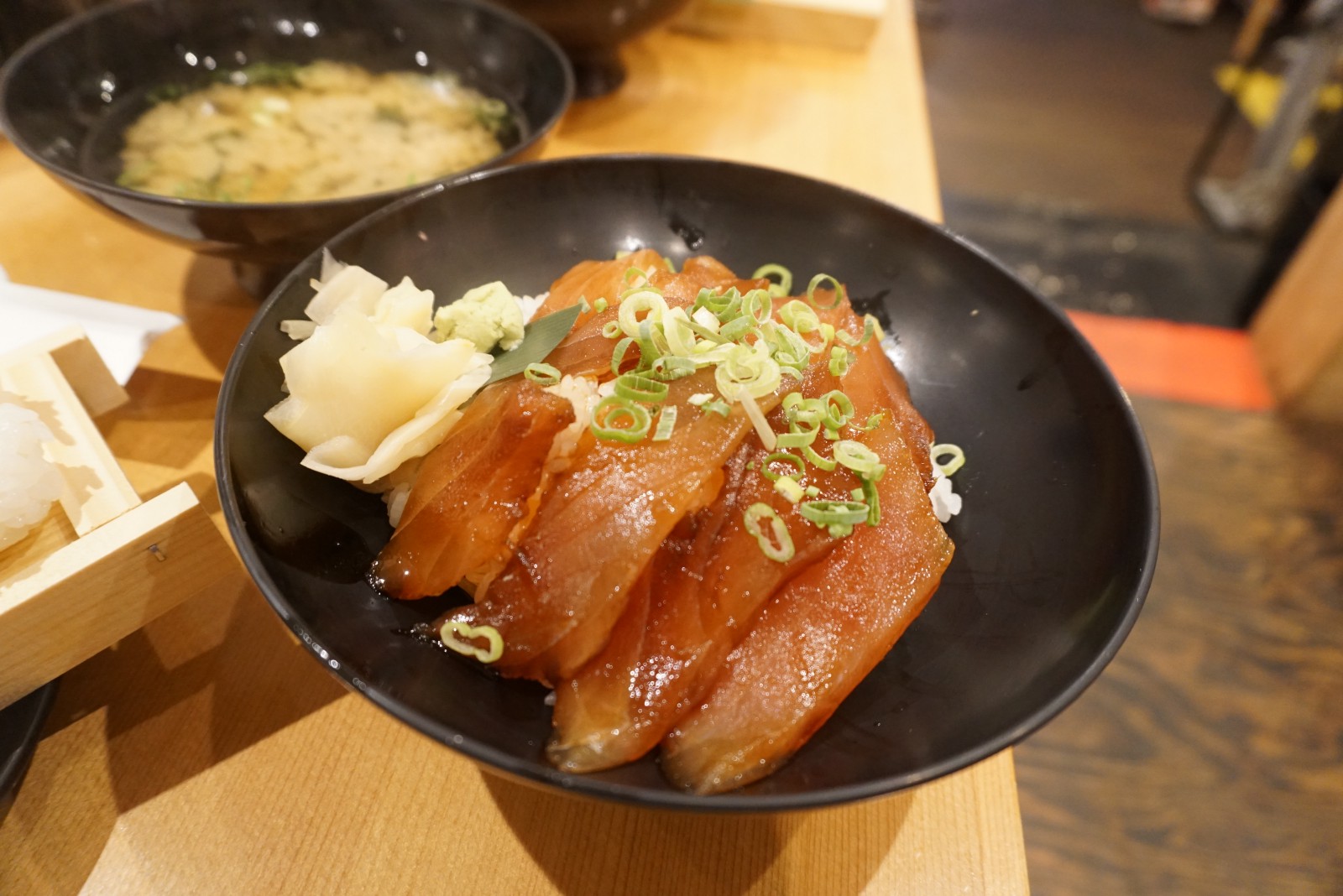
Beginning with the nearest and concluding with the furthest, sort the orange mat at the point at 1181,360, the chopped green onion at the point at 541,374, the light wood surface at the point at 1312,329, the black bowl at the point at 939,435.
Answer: the black bowl at the point at 939,435 < the chopped green onion at the point at 541,374 < the light wood surface at the point at 1312,329 < the orange mat at the point at 1181,360

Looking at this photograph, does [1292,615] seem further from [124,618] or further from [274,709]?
[124,618]

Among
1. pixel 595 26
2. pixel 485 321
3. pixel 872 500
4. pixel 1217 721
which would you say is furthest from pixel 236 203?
pixel 1217 721

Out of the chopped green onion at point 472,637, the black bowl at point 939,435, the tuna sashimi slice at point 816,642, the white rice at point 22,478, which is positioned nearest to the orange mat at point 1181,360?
the black bowl at point 939,435

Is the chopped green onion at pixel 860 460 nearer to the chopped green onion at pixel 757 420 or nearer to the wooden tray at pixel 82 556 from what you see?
the chopped green onion at pixel 757 420

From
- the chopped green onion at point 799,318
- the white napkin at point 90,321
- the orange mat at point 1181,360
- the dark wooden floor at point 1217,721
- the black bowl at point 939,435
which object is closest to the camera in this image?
the black bowl at point 939,435

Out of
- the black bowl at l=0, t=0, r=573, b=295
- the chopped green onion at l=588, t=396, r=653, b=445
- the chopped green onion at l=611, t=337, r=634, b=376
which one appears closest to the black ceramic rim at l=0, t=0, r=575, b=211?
the black bowl at l=0, t=0, r=573, b=295
